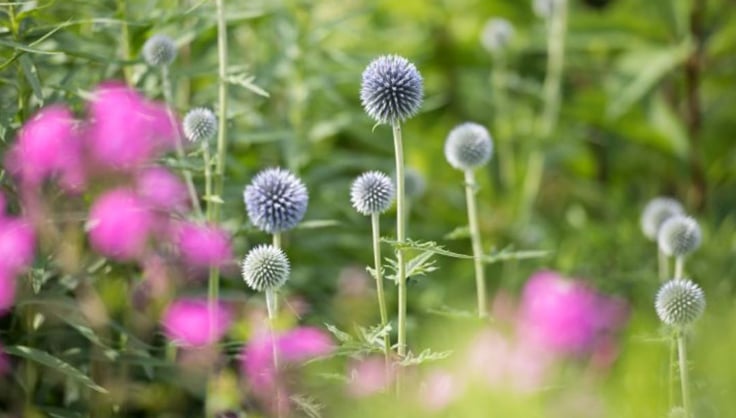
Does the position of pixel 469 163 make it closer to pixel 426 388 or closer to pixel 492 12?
pixel 426 388

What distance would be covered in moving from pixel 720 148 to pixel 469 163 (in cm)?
181

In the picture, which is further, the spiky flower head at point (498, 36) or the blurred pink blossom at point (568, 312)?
the spiky flower head at point (498, 36)

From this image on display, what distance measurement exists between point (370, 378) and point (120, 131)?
0.64 metres

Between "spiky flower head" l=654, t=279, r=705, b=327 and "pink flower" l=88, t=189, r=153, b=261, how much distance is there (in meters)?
0.89

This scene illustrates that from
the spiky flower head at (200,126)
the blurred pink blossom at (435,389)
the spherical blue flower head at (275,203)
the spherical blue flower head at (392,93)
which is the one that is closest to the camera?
the blurred pink blossom at (435,389)

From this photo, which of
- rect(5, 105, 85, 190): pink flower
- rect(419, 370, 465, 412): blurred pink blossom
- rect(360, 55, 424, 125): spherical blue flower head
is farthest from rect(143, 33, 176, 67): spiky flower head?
rect(419, 370, 465, 412): blurred pink blossom

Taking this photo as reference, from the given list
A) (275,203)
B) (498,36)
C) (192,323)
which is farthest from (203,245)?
(498,36)

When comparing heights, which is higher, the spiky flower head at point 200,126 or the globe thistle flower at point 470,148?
the globe thistle flower at point 470,148

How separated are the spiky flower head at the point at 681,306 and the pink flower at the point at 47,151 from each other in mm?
1017

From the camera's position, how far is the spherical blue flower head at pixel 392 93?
1.52 meters

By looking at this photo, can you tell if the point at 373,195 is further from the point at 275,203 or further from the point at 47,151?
the point at 47,151

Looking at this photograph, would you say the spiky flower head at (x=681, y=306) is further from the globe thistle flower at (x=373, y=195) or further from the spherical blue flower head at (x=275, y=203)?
the spherical blue flower head at (x=275, y=203)

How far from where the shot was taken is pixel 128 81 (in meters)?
2.15

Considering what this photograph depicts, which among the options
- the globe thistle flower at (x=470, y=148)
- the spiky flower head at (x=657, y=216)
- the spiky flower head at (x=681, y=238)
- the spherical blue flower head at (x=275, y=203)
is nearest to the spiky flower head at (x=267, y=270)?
the spherical blue flower head at (x=275, y=203)
